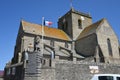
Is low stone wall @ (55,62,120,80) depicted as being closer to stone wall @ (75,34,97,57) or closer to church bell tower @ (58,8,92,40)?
stone wall @ (75,34,97,57)

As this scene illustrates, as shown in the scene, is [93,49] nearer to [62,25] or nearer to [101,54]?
[101,54]

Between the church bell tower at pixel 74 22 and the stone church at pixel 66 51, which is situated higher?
the church bell tower at pixel 74 22

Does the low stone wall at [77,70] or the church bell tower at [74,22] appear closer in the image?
the low stone wall at [77,70]

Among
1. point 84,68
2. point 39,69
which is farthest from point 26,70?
point 84,68

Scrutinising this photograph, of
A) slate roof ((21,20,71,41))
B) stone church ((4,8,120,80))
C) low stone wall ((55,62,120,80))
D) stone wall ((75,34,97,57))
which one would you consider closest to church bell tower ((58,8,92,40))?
stone church ((4,8,120,80))

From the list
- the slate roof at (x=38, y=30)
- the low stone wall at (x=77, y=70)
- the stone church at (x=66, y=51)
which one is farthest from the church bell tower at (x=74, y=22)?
the low stone wall at (x=77, y=70)

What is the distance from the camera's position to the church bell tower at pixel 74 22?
3584 cm

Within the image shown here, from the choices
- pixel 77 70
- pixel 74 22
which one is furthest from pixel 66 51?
pixel 77 70

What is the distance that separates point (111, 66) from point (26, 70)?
11117 millimetres

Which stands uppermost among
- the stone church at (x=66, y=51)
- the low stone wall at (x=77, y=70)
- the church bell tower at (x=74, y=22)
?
the church bell tower at (x=74, y=22)

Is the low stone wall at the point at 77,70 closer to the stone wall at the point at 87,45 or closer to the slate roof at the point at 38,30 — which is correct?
the stone wall at the point at 87,45

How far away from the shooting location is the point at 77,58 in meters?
28.0

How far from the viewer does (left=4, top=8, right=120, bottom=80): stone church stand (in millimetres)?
17531

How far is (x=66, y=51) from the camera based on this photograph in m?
29.4
